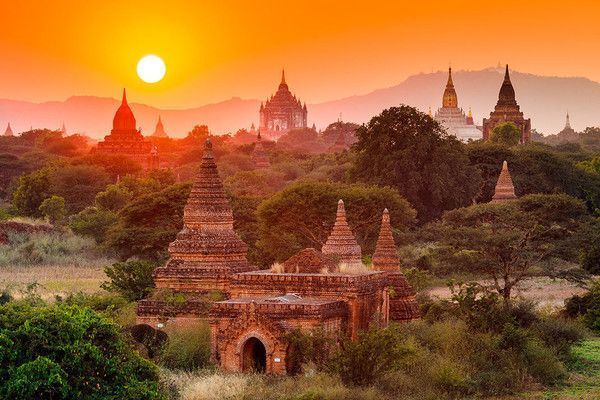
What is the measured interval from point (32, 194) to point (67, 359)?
54.0 meters

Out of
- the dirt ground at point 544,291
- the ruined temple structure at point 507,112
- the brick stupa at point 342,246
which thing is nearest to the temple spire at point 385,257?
the brick stupa at point 342,246

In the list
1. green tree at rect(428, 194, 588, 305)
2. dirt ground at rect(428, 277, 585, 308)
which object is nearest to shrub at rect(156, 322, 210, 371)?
green tree at rect(428, 194, 588, 305)

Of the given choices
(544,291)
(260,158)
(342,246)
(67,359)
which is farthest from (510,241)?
(260,158)

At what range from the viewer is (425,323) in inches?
1329

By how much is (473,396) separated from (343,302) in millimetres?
2876

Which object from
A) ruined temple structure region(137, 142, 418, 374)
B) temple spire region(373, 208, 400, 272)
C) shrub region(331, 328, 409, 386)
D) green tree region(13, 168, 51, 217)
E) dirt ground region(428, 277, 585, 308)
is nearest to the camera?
shrub region(331, 328, 409, 386)

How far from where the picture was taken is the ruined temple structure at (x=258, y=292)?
29.2 meters

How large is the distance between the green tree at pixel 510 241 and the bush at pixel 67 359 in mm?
12500

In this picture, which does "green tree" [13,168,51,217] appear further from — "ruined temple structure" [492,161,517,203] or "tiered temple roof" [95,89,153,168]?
"tiered temple roof" [95,89,153,168]

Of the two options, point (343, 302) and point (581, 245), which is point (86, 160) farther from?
point (343, 302)

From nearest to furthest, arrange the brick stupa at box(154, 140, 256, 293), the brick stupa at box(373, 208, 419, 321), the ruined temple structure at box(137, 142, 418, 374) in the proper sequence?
the ruined temple structure at box(137, 142, 418, 374) → the brick stupa at box(154, 140, 256, 293) → the brick stupa at box(373, 208, 419, 321)

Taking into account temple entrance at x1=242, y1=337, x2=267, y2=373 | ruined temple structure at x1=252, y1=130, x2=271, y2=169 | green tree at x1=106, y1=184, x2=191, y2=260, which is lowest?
temple entrance at x1=242, y1=337, x2=267, y2=373

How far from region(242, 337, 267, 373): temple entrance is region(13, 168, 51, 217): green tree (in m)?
46.1

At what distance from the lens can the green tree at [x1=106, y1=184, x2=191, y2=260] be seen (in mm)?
51875
